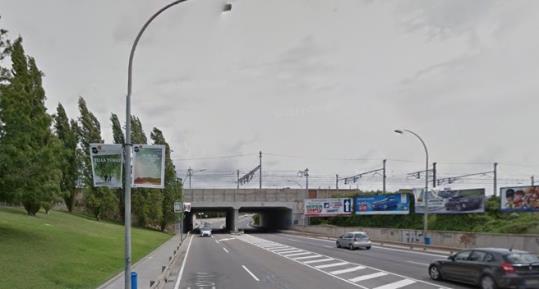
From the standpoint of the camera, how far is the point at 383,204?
69250mm

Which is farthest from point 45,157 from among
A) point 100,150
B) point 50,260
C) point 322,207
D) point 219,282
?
point 322,207

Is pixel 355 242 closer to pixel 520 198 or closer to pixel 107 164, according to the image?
pixel 520 198

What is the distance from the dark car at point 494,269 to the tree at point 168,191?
57149mm

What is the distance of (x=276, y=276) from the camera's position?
2225 cm

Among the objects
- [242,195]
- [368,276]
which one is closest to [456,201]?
[368,276]

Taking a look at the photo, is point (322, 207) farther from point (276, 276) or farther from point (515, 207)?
point (276, 276)

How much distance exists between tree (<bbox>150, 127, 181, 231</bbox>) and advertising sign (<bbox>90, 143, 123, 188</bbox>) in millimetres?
60125

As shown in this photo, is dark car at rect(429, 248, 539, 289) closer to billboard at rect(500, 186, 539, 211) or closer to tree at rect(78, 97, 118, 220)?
billboard at rect(500, 186, 539, 211)

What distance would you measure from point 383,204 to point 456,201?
1425 cm

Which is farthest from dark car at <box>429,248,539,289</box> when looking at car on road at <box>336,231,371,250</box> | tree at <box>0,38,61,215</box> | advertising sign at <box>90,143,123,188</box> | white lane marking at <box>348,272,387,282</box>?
car on road at <box>336,231,371,250</box>

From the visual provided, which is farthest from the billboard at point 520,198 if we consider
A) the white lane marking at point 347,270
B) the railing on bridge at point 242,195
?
the railing on bridge at point 242,195

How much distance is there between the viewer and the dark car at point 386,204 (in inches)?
2636

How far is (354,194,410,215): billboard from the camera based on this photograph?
2581 inches

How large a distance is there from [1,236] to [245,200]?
6581cm
